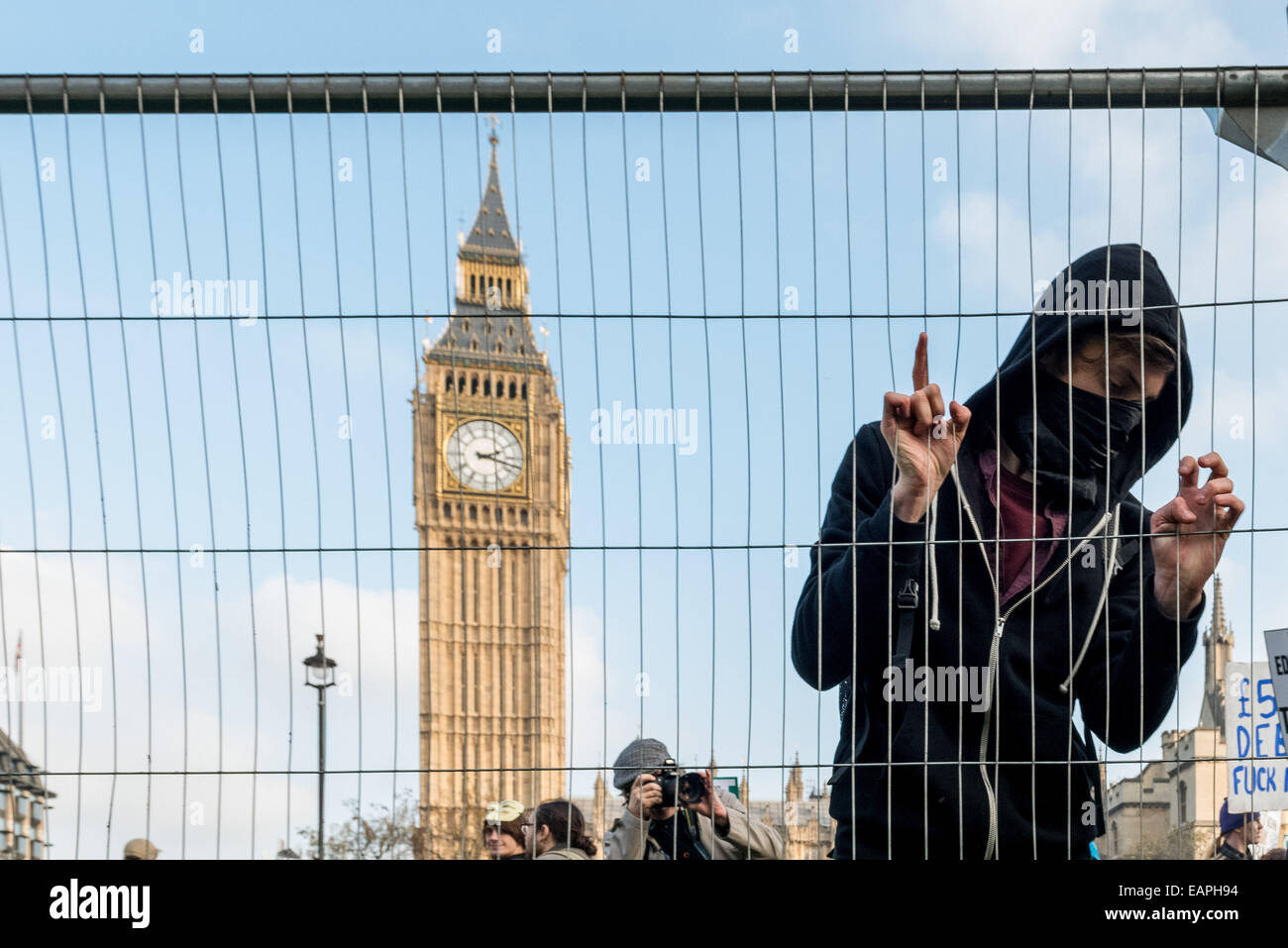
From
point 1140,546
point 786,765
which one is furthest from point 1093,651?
point 786,765

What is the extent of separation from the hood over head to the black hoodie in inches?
1.0

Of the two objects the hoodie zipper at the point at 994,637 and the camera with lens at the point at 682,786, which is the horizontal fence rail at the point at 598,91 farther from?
the camera with lens at the point at 682,786

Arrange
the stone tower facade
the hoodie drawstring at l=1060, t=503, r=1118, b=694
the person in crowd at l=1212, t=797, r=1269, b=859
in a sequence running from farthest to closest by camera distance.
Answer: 1. the person in crowd at l=1212, t=797, r=1269, b=859
2. the stone tower facade
3. the hoodie drawstring at l=1060, t=503, r=1118, b=694

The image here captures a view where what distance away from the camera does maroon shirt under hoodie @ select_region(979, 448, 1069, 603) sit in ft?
18.5

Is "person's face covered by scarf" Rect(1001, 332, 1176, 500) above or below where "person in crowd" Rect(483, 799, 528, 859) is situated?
above

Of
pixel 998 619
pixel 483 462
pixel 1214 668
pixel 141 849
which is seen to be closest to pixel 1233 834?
pixel 998 619

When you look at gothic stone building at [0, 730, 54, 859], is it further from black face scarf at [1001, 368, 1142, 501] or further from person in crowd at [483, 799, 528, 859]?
black face scarf at [1001, 368, 1142, 501]

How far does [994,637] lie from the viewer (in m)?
5.29

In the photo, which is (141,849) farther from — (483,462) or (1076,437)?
(483,462)

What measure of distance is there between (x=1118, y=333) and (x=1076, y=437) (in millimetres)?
415

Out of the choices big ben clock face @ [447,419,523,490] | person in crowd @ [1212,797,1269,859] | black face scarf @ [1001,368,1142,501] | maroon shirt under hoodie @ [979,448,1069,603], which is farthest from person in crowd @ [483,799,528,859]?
big ben clock face @ [447,419,523,490]

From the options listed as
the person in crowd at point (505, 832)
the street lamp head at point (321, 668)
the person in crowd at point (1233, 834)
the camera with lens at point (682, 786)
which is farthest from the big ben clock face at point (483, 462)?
the camera with lens at point (682, 786)
